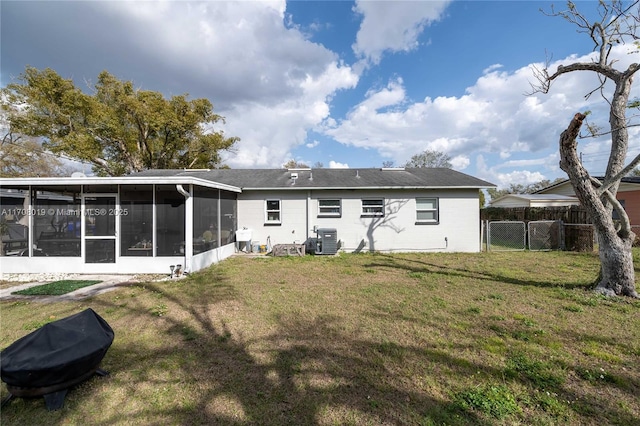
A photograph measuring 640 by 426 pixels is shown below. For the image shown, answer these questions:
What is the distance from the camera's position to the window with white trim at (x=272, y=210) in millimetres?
11406

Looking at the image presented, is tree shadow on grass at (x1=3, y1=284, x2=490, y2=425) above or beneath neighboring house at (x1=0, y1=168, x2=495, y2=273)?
beneath

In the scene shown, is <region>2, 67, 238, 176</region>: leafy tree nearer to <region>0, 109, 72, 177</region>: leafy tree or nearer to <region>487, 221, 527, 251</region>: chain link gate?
<region>0, 109, 72, 177</region>: leafy tree

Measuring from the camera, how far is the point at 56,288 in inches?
237

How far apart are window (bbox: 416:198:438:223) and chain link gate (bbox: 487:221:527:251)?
3.08 m

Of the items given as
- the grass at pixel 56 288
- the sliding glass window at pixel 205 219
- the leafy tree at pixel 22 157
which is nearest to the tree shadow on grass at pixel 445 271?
the sliding glass window at pixel 205 219

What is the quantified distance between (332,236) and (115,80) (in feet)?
76.8

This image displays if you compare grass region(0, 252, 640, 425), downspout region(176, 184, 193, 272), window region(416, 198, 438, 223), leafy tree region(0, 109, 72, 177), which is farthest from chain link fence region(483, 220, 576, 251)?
leafy tree region(0, 109, 72, 177)

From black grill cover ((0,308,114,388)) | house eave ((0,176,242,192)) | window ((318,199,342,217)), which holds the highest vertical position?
house eave ((0,176,242,192))

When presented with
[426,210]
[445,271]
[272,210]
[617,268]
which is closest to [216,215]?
[272,210]

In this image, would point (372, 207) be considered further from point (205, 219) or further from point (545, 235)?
point (545, 235)

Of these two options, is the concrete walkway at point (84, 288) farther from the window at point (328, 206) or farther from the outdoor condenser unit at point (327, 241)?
the window at point (328, 206)

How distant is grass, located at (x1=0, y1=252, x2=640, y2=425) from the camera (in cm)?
238

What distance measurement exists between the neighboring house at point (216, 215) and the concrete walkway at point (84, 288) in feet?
1.21

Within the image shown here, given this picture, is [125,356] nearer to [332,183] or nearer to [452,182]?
[332,183]
